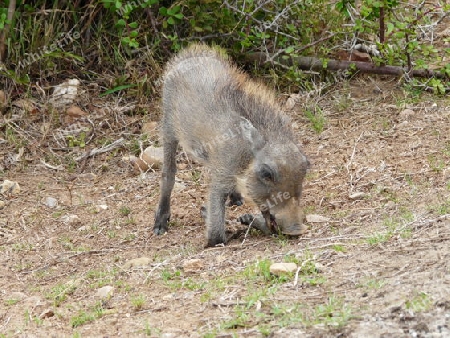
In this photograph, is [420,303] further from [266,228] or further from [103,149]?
[103,149]

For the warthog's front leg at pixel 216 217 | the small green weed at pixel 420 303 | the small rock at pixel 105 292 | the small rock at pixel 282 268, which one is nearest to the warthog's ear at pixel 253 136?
the warthog's front leg at pixel 216 217

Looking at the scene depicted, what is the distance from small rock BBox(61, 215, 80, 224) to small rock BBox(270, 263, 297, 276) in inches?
105

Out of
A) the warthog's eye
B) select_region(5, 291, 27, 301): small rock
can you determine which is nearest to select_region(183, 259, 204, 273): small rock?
the warthog's eye

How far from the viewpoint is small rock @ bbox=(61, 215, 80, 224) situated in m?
7.07

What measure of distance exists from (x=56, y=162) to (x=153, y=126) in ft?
3.30

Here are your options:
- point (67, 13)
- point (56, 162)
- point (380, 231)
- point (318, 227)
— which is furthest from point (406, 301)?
point (67, 13)

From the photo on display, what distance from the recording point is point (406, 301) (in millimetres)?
4059

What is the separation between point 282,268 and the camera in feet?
15.9

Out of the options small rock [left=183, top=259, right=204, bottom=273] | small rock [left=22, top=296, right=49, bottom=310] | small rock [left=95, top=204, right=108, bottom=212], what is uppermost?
small rock [left=183, top=259, right=204, bottom=273]

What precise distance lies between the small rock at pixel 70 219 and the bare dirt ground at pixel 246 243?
1cm

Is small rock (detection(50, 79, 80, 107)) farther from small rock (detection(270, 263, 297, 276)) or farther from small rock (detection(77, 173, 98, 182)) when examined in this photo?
small rock (detection(270, 263, 297, 276))

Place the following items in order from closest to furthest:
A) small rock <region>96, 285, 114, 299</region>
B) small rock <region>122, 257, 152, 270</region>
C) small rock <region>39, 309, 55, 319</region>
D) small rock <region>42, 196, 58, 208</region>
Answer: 1. small rock <region>39, 309, 55, 319</region>
2. small rock <region>96, 285, 114, 299</region>
3. small rock <region>122, 257, 152, 270</region>
4. small rock <region>42, 196, 58, 208</region>

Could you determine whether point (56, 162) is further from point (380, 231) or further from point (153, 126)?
point (380, 231)

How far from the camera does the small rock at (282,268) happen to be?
4.82 meters
